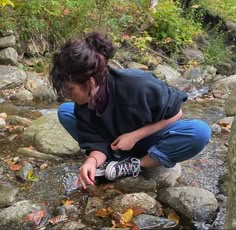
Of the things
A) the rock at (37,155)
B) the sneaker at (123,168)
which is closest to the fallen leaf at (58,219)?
the sneaker at (123,168)

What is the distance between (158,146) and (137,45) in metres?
5.30

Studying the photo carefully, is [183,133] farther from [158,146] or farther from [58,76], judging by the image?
[58,76]

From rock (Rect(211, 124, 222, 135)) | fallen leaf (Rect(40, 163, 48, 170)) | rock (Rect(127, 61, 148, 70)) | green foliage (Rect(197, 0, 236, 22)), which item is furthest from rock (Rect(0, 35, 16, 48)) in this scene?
green foliage (Rect(197, 0, 236, 22))

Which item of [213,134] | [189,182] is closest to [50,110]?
[213,134]

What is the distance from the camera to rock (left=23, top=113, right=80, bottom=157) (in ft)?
10.3

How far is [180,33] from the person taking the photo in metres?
8.65

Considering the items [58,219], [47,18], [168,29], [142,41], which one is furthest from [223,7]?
[58,219]

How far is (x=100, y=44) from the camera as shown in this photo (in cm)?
210

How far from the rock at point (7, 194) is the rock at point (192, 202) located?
860mm

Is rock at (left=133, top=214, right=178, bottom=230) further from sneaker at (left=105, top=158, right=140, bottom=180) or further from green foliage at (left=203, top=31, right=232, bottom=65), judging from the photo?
green foliage at (left=203, top=31, right=232, bottom=65)

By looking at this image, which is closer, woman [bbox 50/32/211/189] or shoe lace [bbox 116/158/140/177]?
woman [bbox 50/32/211/189]

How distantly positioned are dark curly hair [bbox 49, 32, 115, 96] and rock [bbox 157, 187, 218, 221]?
0.82 metres

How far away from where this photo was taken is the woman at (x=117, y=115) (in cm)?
210

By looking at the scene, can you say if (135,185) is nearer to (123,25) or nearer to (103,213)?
(103,213)
